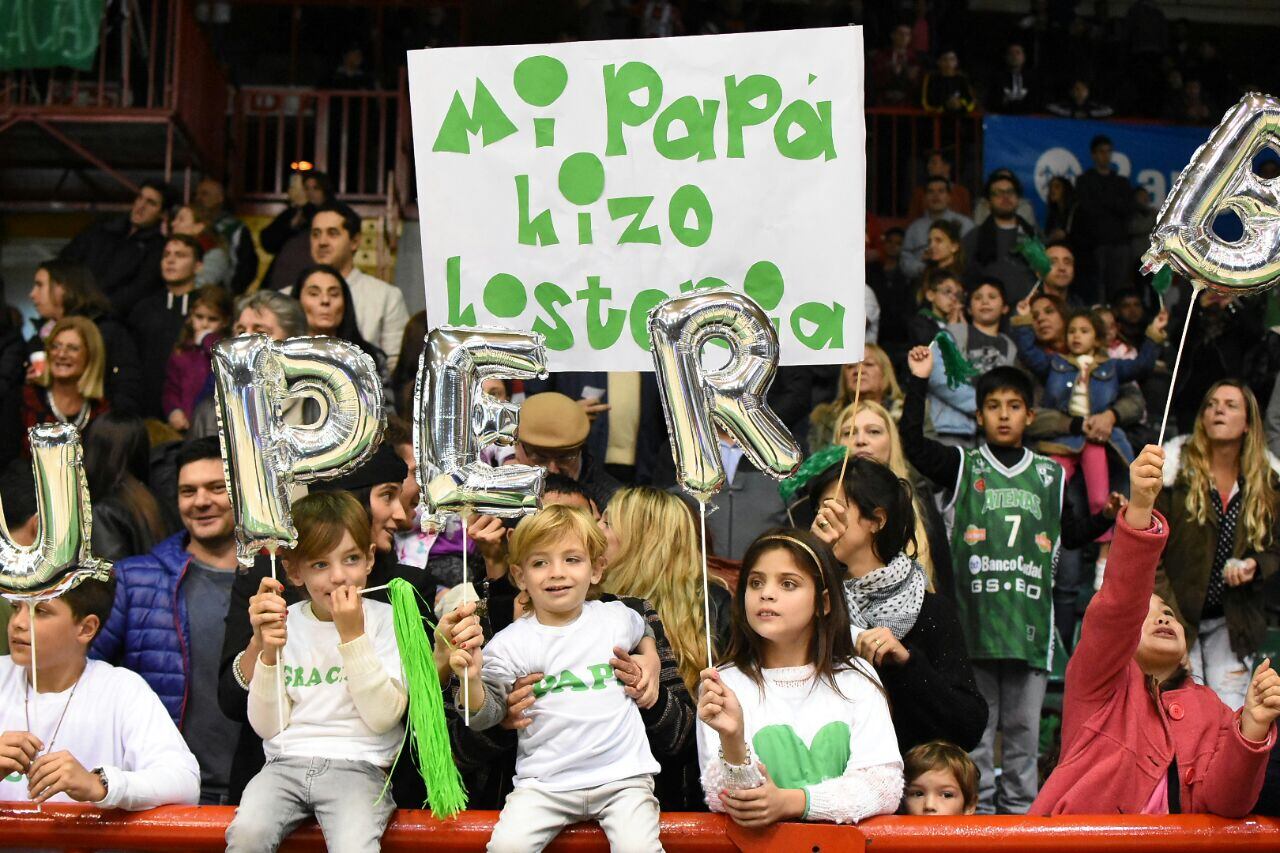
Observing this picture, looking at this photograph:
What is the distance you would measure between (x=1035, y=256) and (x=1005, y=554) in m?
4.33

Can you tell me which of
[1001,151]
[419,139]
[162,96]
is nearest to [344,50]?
[162,96]

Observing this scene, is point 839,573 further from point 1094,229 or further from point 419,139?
point 1094,229

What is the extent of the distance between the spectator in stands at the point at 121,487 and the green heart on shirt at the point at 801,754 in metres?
3.02

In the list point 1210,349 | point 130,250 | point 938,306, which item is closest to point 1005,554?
point 938,306

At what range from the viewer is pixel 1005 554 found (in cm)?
666

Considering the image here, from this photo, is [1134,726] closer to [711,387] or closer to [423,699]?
[711,387]

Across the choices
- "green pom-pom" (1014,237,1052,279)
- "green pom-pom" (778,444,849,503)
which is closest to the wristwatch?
"green pom-pom" (778,444,849,503)

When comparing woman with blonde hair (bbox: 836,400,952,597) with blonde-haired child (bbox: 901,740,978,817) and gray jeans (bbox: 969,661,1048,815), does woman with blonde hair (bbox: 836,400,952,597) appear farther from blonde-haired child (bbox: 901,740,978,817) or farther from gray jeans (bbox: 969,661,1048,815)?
blonde-haired child (bbox: 901,740,978,817)

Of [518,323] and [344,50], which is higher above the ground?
[344,50]

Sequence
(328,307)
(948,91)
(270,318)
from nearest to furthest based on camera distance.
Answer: (270,318) → (328,307) → (948,91)

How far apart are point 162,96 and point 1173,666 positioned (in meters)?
10.1

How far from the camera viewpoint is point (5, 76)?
12.5m

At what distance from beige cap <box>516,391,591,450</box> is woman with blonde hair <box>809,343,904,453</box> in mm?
1657

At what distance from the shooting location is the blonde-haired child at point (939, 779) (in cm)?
471
